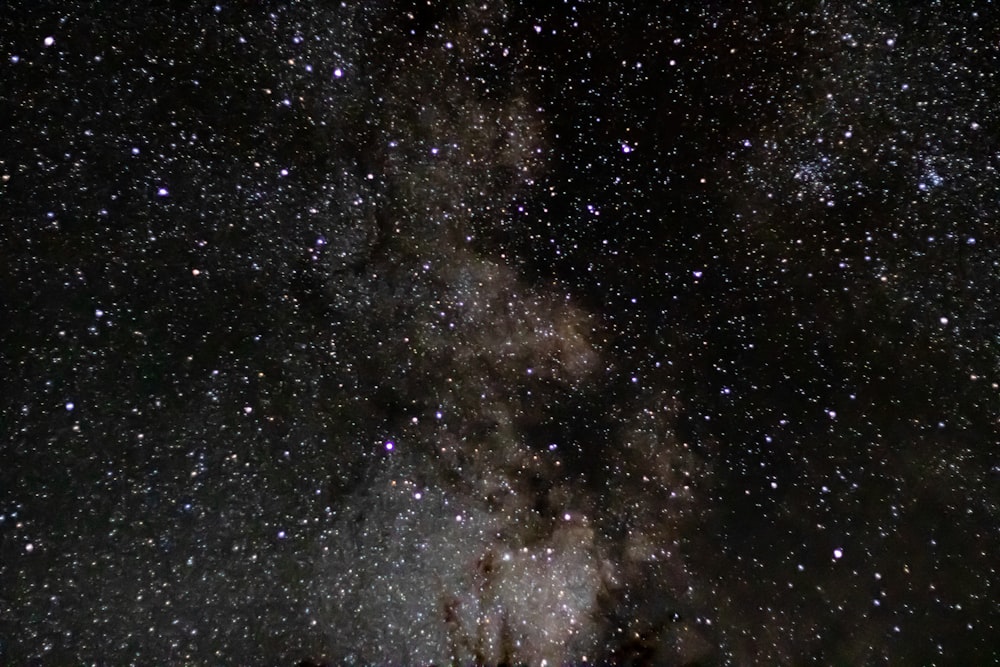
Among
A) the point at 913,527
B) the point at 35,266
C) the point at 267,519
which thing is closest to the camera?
the point at 35,266

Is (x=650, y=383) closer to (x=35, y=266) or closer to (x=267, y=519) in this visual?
(x=267, y=519)

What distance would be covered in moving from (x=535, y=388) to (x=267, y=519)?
1.93 ft

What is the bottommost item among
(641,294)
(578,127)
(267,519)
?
(267,519)

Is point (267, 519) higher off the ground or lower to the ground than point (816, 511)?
higher

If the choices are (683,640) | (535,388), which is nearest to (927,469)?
(683,640)

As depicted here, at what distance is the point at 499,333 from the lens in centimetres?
112

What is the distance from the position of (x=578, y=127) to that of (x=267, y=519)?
0.99m

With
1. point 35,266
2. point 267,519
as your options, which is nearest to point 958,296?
point 267,519

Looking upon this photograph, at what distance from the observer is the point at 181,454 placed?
938mm

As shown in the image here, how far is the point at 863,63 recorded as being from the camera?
1.00 meters

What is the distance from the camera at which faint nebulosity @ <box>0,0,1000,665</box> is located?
89 cm

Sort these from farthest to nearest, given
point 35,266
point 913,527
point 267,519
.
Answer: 1. point 913,527
2. point 267,519
3. point 35,266

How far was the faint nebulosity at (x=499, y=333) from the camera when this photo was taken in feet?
2.91

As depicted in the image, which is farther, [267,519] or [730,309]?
[730,309]
